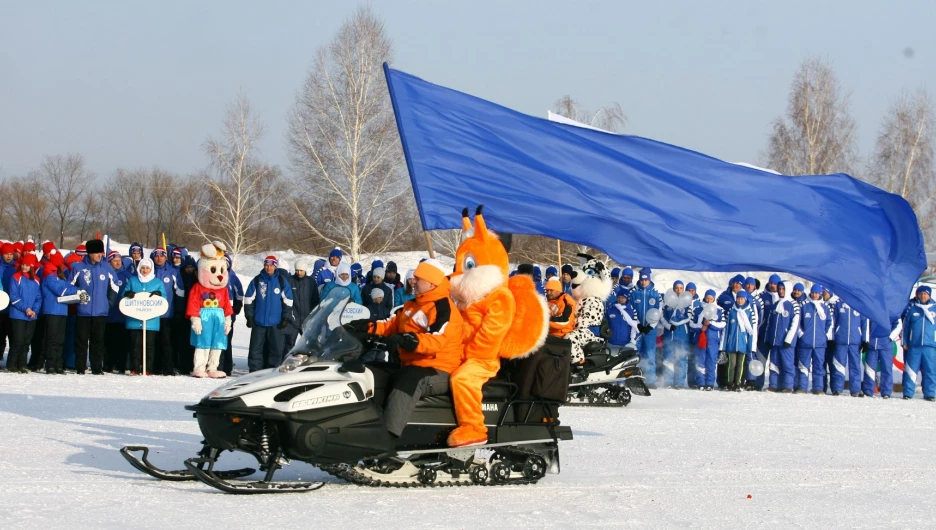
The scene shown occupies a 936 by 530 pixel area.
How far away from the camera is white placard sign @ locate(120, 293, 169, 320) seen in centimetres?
1558

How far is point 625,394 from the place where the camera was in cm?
1455

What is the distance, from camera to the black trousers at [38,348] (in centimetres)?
1588

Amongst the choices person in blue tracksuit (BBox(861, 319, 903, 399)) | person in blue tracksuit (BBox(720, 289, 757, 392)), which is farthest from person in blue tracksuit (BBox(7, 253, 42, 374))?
person in blue tracksuit (BBox(861, 319, 903, 399))

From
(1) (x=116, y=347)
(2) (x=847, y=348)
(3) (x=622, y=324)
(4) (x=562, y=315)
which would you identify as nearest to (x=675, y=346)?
(3) (x=622, y=324)

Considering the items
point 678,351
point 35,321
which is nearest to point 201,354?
point 35,321

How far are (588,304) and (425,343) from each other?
6.75 metres

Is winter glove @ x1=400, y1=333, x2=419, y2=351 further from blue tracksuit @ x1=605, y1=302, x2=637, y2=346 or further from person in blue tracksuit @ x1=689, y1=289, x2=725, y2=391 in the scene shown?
person in blue tracksuit @ x1=689, y1=289, x2=725, y2=391

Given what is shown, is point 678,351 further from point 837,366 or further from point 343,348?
point 343,348

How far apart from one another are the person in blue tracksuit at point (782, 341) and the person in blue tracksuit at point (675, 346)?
151 centimetres

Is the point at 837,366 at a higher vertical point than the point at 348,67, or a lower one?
lower

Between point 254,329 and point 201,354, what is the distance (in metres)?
1.08

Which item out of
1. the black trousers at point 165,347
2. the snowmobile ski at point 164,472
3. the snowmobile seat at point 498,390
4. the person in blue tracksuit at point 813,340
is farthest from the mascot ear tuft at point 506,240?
the person in blue tracksuit at point 813,340

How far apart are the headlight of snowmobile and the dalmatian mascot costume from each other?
686 cm

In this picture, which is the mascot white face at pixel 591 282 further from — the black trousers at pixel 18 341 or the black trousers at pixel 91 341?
the black trousers at pixel 18 341
